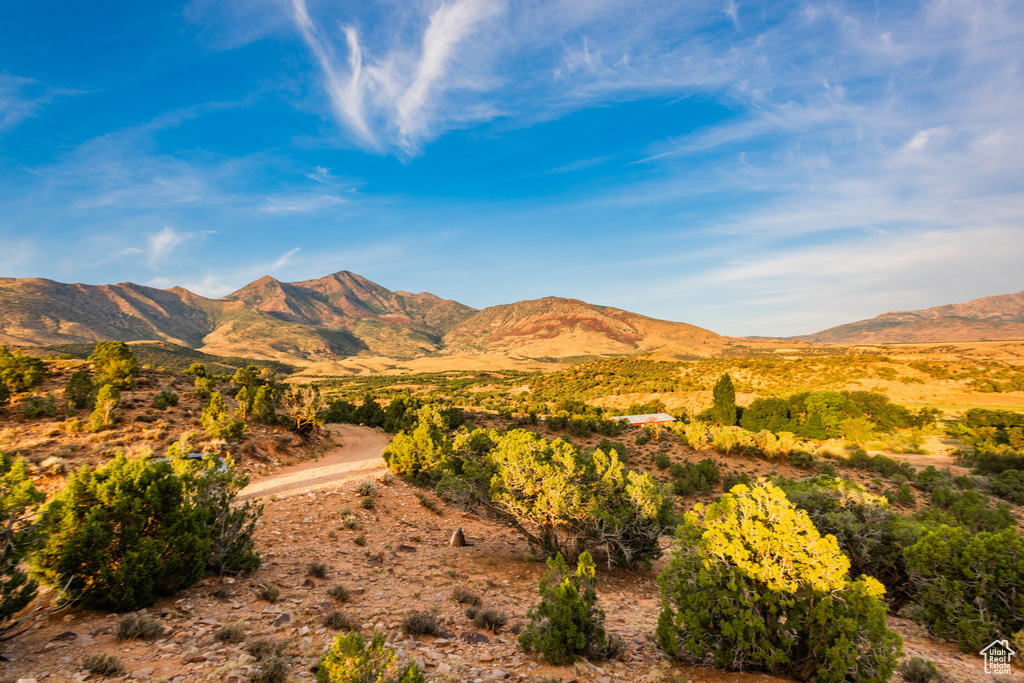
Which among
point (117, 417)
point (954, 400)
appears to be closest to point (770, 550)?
point (117, 417)

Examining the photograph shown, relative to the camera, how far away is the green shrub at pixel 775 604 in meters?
6.29

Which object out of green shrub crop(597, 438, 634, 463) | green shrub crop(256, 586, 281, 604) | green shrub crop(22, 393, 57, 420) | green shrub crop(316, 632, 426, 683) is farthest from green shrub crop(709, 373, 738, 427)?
green shrub crop(22, 393, 57, 420)

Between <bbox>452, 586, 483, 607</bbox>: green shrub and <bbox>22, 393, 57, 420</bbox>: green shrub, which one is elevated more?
<bbox>22, 393, 57, 420</bbox>: green shrub

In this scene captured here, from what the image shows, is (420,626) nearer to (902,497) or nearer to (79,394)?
(79,394)

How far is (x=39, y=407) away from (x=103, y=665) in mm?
26192

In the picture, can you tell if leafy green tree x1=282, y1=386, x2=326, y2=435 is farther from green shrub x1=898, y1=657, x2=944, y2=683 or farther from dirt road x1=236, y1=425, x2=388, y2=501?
green shrub x1=898, y1=657, x2=944, y2=683

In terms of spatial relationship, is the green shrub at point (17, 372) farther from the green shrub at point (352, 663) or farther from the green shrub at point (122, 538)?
the green shrub at point (352, 663)

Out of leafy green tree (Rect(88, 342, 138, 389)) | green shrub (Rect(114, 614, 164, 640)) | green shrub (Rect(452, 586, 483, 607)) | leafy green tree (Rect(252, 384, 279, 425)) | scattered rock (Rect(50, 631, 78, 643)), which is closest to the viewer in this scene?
scattered rock (Rect(50, 631, 78, 643))

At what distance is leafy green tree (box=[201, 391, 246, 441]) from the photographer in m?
22.8

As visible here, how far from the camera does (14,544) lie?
5.95 meters

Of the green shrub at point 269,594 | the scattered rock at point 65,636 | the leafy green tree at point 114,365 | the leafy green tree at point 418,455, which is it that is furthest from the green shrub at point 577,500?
the leafy green tree at point 114,365

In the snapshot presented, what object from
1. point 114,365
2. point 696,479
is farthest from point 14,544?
point 114,365

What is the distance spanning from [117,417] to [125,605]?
22.4 meters

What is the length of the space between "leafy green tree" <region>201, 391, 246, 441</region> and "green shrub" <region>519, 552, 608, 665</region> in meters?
22.3
